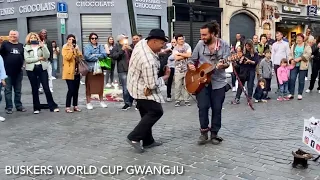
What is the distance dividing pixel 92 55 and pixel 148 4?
493 inches

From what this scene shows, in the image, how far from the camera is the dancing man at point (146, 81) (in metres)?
5.21

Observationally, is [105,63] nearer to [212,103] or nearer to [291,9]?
[212,103]

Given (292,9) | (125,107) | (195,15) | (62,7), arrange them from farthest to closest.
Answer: (292,9), (195,15), (62,7), (125,107)

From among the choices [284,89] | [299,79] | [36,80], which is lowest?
[284,89]

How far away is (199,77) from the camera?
5.65m

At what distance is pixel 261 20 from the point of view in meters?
27.9

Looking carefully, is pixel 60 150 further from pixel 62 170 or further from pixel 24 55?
pixel 24 55

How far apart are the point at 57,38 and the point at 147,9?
498 cm

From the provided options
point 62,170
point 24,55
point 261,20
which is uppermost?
point 261,20

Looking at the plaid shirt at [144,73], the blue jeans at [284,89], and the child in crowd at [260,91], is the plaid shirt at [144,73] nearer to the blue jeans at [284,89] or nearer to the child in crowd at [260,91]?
the child in crowd at [260,91]

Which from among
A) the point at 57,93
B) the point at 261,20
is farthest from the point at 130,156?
the point at 261,20

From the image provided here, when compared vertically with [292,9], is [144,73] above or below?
below

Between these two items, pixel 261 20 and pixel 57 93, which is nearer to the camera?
pixel 57 93

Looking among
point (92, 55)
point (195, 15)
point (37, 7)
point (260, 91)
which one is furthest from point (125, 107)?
point (195, 15)
